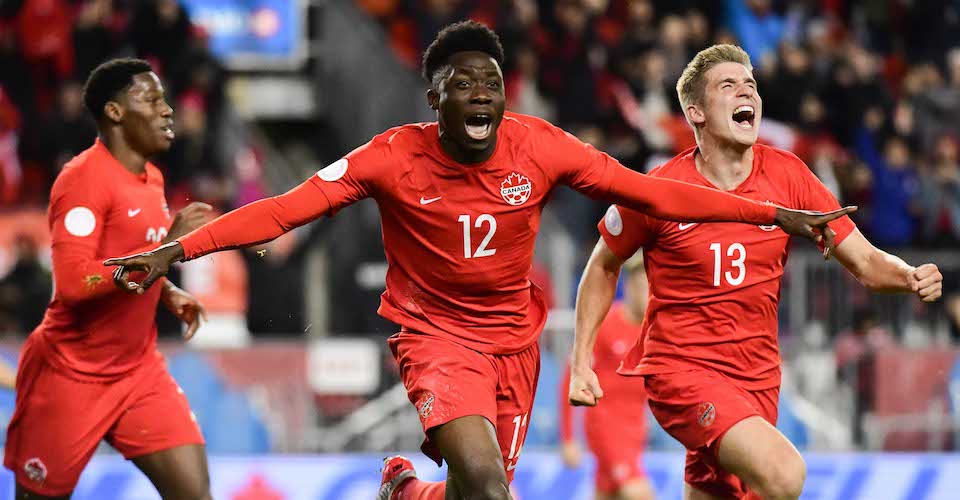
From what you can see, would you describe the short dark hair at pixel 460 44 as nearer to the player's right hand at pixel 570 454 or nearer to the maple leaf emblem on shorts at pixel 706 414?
the maple leaf emblem on shorts at pixel 706 414

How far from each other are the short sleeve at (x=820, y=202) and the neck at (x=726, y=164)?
25cm

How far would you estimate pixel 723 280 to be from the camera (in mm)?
6320

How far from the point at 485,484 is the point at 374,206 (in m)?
7.75

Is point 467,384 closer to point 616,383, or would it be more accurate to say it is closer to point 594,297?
point 594,297

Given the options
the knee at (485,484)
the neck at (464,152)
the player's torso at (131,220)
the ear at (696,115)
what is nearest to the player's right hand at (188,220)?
the player's torso at (131,220)

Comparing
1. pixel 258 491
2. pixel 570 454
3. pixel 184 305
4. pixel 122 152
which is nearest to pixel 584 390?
pixel 184 305

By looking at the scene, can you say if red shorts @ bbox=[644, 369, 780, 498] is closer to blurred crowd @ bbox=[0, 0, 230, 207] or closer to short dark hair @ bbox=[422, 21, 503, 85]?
short dark hair @ bbox=[422, 21, 503, 85]

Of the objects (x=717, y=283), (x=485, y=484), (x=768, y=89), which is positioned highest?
(x=768, y=89)

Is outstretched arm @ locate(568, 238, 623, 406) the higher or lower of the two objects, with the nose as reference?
lower

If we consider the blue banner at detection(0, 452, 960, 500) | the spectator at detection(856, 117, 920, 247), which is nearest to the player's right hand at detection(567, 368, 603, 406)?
the blue banner at detection(0, 452, 960, 500)

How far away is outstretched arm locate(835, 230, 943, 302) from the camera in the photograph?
6.02 metres

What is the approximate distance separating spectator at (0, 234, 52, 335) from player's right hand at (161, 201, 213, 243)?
5.86 metres

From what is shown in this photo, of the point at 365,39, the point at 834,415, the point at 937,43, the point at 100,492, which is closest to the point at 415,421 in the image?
the point at 100,492

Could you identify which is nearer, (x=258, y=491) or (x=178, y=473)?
(x=178, y=473)
